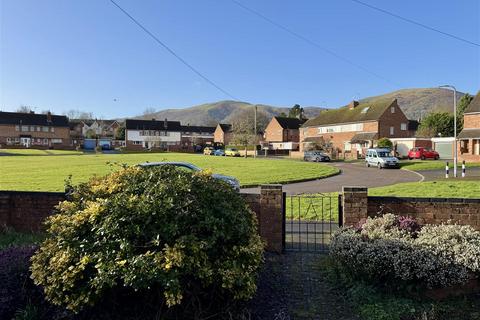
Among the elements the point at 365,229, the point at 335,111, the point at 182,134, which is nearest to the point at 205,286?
the point at 365,229

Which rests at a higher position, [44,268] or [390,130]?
[390,130]

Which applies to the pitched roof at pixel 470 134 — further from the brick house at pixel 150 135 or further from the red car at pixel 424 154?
the brick house at pixel 150 135

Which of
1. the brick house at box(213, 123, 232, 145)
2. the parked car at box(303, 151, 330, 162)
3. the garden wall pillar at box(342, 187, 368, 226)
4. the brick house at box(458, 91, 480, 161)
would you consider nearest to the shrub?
the garden wall pillar at box(342, 187, 368, 226)

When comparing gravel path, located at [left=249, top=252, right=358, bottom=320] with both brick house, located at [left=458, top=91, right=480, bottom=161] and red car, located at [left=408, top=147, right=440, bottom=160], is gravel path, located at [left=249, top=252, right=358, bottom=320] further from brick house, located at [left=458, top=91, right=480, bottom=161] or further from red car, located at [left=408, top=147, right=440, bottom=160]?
red car, located at [left=408, top=147, right=440, bottom=160]

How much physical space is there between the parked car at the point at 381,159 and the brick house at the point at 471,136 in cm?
1166

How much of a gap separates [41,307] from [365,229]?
488cm

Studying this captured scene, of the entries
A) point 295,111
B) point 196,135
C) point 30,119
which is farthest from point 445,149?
point 30,119

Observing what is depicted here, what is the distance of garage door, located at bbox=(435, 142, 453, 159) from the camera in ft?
159

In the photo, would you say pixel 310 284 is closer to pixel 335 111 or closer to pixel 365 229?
pixel 365 229

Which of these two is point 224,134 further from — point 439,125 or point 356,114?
point 439,125

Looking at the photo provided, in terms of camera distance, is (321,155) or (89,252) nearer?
(89,252)

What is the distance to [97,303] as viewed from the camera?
4109 millimetres

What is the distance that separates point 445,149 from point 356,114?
56.6 ft

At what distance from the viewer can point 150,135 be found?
9881cm
